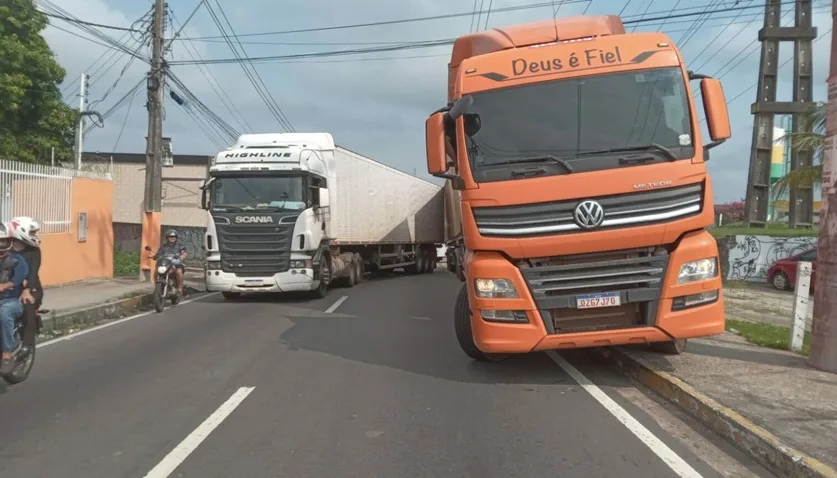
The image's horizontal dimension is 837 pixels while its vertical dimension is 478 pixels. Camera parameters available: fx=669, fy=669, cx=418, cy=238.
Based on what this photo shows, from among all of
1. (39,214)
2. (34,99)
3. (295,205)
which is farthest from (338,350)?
(34,99)

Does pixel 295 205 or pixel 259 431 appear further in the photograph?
pixel 295 205

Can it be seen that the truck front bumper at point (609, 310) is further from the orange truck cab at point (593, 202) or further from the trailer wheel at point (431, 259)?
the trailer wheel at point (431, 259)

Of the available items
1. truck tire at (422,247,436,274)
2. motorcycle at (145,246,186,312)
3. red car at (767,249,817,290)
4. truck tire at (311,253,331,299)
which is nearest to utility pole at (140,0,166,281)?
motorcycle at (145,246,186,312)

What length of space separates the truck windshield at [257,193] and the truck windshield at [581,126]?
8.76m

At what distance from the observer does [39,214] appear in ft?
52.4

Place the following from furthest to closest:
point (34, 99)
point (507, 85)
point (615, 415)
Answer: point (34, 99)
point (507, 85)
point (615, 415)

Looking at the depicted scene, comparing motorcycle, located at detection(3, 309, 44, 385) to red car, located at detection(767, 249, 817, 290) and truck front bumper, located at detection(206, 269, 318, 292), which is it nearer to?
truck front bumper, located at detection(206, 269, 318, 292)

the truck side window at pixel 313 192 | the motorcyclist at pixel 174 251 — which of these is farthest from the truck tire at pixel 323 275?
the motorcyclist at pixel 174 251

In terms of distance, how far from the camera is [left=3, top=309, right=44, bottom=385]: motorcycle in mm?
6758

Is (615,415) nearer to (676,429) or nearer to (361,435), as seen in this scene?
(676,429)

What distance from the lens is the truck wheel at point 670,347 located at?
748 cm

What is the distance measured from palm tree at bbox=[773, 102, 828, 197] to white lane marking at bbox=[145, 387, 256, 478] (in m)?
14.0

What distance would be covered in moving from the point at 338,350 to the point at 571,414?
395 centimetres

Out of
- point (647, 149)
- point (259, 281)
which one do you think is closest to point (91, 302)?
point (259, 281)
